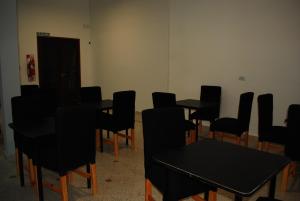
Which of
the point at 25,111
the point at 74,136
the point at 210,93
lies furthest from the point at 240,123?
the point at 25,111

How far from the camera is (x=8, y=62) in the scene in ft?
12.2

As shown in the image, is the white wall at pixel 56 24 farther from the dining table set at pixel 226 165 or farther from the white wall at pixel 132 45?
the dining table set at pixel 226 165

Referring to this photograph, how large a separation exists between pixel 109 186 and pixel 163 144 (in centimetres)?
119

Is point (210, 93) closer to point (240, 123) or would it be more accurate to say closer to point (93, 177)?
point (240, 123)

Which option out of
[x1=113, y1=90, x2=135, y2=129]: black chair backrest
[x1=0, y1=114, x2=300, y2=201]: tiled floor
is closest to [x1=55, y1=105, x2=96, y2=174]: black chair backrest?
[x1=0, y1=114, x2=300, y2=201]: tiled floor

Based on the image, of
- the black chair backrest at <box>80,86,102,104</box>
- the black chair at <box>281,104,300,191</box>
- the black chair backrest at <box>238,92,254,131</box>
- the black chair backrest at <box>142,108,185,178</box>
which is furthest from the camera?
the black chair backrest at <box>80,86,102,104</box>

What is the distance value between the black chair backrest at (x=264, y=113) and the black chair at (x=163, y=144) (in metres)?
1.51

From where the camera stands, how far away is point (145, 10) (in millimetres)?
6121

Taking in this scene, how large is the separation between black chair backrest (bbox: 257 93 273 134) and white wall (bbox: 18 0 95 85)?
17.5 ft

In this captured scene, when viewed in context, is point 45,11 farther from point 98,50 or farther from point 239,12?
point 239,12

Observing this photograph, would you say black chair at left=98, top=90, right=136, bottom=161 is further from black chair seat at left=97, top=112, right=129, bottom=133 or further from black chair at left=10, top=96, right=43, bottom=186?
black chair at left=10, top=96, right=43, bottom=186

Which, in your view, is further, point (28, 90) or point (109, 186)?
point (28, 90)

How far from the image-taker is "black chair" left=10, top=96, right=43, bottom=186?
2770mm

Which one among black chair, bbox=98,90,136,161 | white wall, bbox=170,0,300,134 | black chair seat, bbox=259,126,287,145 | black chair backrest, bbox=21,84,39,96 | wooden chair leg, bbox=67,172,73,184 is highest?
white wall, bbox=170,0,300,134
